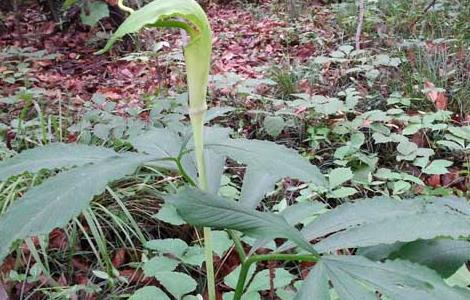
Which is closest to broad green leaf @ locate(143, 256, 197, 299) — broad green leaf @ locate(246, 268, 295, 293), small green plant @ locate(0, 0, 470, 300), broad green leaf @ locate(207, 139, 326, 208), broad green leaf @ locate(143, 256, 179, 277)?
broad green leaf @ locate(143, 256, 179, 277)

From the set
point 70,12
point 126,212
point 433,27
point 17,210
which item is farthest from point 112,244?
point 70,12

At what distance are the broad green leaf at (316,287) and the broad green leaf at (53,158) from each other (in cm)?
29

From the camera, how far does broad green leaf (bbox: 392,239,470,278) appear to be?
634 millimetres

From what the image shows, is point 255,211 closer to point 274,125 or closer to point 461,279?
point 461,279

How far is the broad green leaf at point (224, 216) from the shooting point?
556 mm

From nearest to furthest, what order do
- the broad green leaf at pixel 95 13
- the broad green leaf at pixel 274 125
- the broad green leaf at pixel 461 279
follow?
1. the broad green leaf at pixel 461 279
2. the broad green leaf at pixel 274 125
3. the broad green leaf at pixel 95 13

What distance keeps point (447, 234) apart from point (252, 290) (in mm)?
566

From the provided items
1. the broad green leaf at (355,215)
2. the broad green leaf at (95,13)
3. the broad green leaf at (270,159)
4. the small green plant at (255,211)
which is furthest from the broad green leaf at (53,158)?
the broad green leaf at (95,13)

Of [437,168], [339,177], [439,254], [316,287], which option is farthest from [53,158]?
[437,168]

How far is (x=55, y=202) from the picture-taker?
575 millimetres

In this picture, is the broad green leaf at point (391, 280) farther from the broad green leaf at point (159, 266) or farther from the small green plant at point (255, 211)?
the broad green leaf at point (159, 266)

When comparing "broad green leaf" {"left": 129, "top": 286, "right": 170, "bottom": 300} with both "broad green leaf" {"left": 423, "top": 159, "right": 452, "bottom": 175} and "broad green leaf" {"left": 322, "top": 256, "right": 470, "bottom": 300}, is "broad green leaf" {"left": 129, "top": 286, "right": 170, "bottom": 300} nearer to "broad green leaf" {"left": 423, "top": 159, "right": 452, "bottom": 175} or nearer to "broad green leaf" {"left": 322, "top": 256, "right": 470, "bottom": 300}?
"broad green leaf" {"left": 322, "top": 256, "right": 470, "bottom": 300}

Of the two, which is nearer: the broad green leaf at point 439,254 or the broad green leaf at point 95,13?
the broad green leaf at point 439,254

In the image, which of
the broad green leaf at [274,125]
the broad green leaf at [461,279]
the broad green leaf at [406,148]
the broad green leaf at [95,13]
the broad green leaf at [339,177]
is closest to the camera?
the broad green leaf at [461,279]
